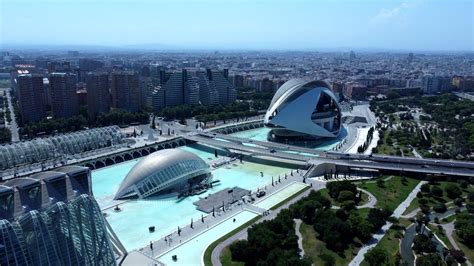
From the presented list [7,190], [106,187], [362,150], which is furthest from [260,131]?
[7,190]

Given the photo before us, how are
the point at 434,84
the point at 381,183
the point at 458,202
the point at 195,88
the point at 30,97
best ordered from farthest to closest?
the point at 434,84 < the point at 195,88 < the point at 30,97 < the point at 381,183 < the point at 458,202

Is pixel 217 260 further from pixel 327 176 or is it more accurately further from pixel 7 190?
pixel 327 176

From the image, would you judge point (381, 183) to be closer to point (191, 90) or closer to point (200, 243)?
point (200, 243)

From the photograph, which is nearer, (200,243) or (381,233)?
(200,243)

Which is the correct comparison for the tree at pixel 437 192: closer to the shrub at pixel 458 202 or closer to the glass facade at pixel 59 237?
the shrub at pixel 458 202

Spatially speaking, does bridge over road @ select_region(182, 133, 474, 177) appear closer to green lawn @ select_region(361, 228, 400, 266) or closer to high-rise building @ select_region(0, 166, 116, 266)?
green lawn @ select_region(361, 228, 400, 266)

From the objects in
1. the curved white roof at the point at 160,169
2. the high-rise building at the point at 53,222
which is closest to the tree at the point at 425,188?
the curved white roof at the point at 160,169

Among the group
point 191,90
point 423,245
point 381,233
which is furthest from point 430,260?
point 191,90
